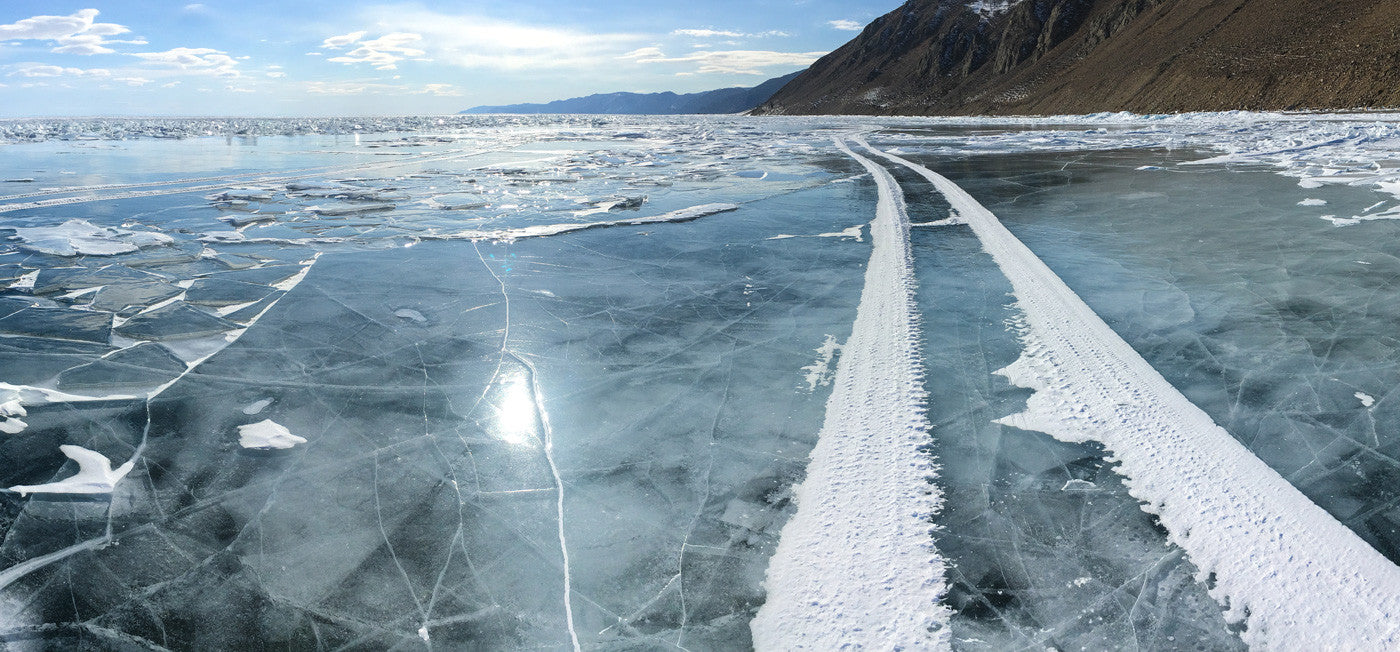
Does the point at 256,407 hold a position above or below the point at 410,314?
below

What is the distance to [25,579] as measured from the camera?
2.17 m

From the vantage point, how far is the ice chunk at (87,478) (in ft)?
8.77

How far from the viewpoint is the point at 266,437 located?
3.09 metres

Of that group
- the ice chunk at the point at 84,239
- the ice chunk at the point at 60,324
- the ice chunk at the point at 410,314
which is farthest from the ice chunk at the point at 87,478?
the ice chunk at the point at 84,239

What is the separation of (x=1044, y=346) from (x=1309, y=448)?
1250mm

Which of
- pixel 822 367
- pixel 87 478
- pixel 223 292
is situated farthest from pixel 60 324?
pixel 822 367

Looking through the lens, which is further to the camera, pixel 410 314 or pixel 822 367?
pixel 410 314

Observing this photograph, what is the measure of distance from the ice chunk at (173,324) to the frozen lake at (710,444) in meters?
0.06

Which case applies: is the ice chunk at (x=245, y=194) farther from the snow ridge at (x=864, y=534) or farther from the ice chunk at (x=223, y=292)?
the snow ridge at (x=864, y=534)

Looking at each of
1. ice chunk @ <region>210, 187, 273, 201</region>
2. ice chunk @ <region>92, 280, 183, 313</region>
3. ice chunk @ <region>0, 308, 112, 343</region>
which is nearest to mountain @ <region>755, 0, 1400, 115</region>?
ice chunk @ <region>210, 187, 273, 201</region>

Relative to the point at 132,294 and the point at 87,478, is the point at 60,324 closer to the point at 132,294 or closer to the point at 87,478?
the point at 132,294

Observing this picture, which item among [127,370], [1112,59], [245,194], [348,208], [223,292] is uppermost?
[1112,59]

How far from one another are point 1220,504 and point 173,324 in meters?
5.61

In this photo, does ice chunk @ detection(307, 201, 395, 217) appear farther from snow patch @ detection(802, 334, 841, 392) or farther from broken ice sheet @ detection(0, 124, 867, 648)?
snow patch @ detection(802, 334, 841, 392)
